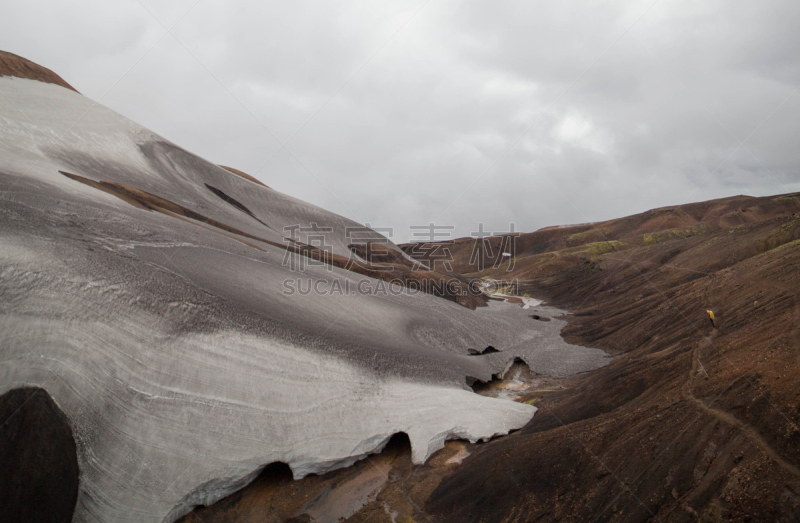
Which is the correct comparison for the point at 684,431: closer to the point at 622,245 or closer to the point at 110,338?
the point at 110,338

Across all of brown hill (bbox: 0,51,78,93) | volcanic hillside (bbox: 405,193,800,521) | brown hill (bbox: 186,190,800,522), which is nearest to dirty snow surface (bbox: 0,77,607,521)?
brown hill (bbox: 186,190,800,522)

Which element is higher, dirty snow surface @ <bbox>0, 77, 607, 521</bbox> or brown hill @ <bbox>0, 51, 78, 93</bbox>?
brown hill @ <bbox>0, 51, 78, 93</bbox>

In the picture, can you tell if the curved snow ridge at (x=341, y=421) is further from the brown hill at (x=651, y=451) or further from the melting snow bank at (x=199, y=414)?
the brown hill at (x=651, y=451)

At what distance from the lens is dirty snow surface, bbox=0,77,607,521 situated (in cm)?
880

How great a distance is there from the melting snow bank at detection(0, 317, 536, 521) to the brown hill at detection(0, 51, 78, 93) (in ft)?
87.7

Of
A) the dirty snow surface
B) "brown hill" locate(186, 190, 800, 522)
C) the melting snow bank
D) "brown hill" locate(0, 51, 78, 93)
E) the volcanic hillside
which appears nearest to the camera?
the volcanic hillside

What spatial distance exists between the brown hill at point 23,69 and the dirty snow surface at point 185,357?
11480mm

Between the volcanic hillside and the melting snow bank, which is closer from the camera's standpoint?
the volcanic hillside

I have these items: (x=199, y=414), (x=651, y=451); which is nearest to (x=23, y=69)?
(x=199, y=414)

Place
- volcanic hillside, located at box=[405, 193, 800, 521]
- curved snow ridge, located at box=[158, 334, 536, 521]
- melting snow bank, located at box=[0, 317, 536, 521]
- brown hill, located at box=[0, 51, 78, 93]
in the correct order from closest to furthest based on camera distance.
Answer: volcanic hillside, located at box=[405, 193, 800, 521] → melting snow bank, located at box=[0, 317, 536, 521] → curved snow ridge, located at box=[158, 334, 536, 521] → brown hill, located at box=[0, 51, 78, 93]

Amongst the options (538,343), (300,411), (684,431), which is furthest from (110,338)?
(538,343)

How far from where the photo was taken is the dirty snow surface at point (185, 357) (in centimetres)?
880

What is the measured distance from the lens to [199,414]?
9578 millimetres

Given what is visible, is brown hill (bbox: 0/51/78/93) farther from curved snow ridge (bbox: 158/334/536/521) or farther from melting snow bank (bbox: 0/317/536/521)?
curved snow ridge (bbox: 158/334/536/521)
